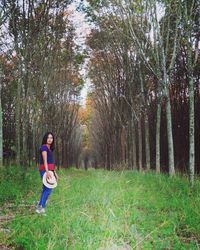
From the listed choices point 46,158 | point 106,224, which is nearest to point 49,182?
point 46,158

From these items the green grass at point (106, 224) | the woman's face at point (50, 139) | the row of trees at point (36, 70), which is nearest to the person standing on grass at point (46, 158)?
the woman's face at point (50, 139)

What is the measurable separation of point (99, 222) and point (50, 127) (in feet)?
56.4

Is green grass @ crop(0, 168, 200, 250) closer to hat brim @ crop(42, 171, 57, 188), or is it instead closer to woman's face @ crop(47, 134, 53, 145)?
hat brim @ crop(42, 171, 57, 188)

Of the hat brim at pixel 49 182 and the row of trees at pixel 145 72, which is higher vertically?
the row of trees at pixel 145 72

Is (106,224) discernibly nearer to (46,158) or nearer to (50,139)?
(46,158)

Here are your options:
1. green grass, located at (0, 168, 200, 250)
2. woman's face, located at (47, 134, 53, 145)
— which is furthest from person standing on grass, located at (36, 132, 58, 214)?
green grass, located at (0, 168, 200, 250)

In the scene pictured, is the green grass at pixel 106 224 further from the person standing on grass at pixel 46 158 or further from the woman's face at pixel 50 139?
the woman's face at pixel 50 139

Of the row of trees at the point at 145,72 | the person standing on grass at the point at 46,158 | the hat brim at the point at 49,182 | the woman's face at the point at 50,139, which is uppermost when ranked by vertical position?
the row of trees at the point at 145,72

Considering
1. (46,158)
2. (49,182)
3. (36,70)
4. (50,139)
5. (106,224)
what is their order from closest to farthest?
(106,224) < (49,182) < (46,158) < (50,139) < (36,70)

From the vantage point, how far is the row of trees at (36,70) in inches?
555

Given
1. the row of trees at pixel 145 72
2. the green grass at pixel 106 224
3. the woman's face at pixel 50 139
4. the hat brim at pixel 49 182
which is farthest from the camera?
the row of trees at pixel 145 72

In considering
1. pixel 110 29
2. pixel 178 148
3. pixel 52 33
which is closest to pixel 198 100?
pixel 178 148

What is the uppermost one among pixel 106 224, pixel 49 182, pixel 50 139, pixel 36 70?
pixel 36 70

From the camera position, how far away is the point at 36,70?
18.5 metres
